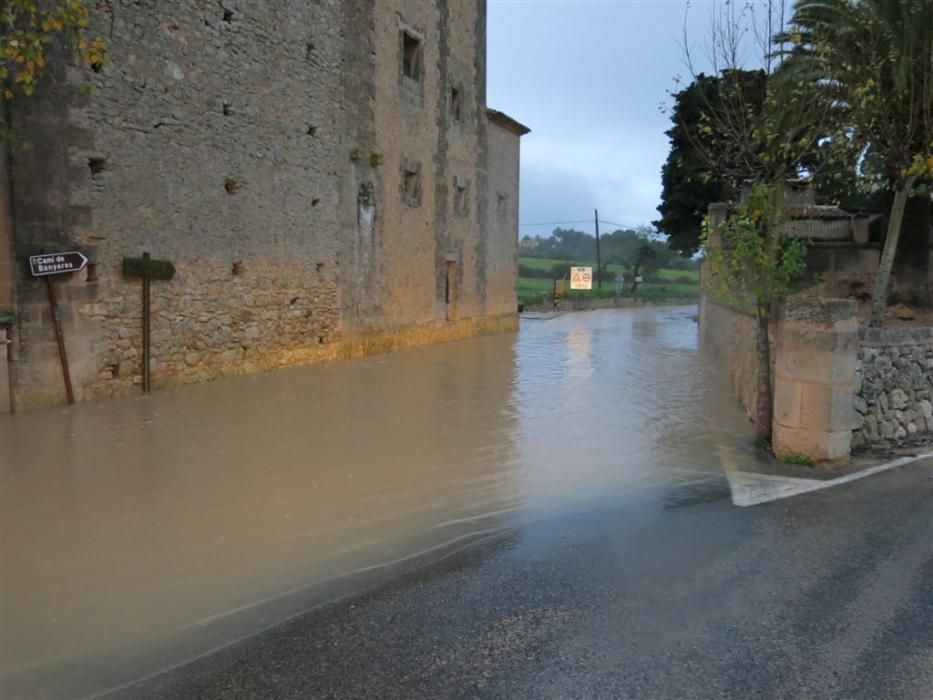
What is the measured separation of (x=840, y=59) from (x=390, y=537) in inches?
364

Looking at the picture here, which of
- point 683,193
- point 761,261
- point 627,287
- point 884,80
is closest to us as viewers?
point 761,261

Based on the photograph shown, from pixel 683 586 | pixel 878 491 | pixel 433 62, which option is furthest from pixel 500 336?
pixel 683 586

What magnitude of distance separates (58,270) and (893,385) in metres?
10.0

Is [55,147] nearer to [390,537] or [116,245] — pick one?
[116,245]

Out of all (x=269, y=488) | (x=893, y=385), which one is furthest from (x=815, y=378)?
(x=269, y=488)

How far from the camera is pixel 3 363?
9.43 m

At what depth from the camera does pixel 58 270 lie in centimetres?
987

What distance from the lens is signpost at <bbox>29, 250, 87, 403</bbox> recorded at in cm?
970

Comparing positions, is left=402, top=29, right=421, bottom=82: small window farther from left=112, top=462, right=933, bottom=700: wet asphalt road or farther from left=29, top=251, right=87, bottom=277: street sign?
left=112, top=462, right=933, bottom=700: wet asphalt road

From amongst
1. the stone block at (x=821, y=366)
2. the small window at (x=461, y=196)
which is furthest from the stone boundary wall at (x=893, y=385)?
the small window at (x=461, y=196)

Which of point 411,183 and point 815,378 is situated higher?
point 411,183

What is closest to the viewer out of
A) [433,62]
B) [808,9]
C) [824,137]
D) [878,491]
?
[878,491]

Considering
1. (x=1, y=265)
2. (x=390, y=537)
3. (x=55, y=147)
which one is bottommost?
(x=390, y=537)

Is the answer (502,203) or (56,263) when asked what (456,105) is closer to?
(502,203)
